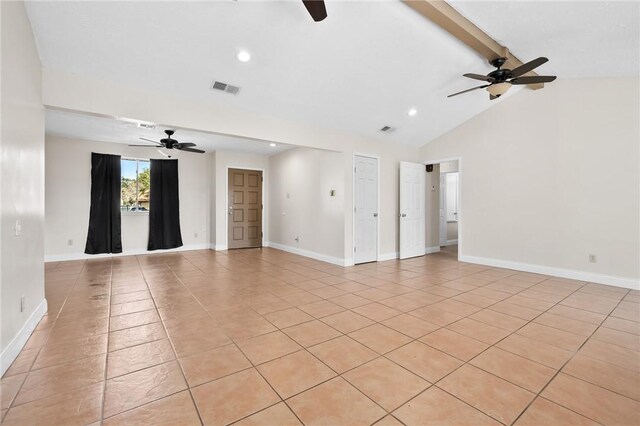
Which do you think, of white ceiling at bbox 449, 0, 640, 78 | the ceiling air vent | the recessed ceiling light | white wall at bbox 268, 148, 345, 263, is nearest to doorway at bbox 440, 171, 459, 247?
white wall at bbox 268, 148, 345, 263

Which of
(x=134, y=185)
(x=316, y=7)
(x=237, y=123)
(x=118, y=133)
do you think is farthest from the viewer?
(x=134, y=185)

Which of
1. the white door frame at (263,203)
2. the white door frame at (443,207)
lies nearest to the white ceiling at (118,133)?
the white door frame at (263,203)

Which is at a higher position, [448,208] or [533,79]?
[533,79]

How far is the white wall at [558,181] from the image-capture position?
4.23 metres

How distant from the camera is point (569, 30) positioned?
129 inches

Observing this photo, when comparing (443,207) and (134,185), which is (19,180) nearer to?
(134,185)

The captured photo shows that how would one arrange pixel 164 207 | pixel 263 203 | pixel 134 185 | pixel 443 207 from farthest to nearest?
pixel 443 207 < pixel 263 203 < pixel 164 207 < pixel 134 185

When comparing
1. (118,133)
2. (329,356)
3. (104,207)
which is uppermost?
(118,133)

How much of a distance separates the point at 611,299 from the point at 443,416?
3704 mm

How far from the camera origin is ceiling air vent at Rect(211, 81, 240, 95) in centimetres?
363

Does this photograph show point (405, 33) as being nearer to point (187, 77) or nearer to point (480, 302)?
point (187, 77)

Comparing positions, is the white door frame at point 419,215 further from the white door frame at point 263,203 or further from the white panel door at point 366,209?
the white door frame at point 263,203

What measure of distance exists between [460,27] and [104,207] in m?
7.50

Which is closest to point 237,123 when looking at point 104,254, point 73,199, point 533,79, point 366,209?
point 366,209
